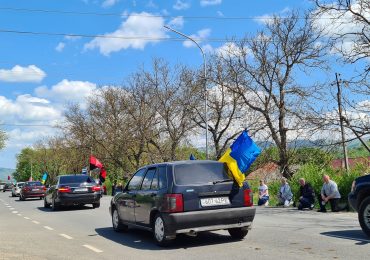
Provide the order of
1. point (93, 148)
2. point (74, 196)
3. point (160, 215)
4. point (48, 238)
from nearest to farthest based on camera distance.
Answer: point (160, 215)
point (48, 238)
point (74, 196)
point (93, 148)

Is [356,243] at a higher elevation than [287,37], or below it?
below

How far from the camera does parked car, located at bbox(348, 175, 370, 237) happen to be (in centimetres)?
944

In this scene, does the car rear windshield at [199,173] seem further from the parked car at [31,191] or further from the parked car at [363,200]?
the parked car at [31,191]

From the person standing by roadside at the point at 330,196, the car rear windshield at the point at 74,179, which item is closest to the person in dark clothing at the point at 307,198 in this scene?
the person standing by roadside at the point at 330,196

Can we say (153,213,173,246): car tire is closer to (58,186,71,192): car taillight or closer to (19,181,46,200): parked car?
(58,186,71,192): car taillight

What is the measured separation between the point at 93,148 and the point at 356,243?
44.6m

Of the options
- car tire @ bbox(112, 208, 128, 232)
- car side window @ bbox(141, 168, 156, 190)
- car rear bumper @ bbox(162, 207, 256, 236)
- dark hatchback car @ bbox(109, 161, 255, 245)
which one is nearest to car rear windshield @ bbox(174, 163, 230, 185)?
dark hatchback car @ bbox(109, 161, 255, 245)

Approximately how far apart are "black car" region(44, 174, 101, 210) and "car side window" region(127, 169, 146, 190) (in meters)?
9.55

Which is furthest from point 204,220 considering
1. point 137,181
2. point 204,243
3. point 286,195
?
point 286,195

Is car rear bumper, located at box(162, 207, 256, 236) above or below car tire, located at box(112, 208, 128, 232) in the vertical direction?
above

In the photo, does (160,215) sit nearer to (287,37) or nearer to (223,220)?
(223,220)

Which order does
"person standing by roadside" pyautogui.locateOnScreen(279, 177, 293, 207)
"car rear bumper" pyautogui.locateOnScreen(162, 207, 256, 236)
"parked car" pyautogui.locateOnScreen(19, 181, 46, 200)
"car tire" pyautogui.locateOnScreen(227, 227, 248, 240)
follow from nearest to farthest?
1. "car rear bumper" pyautogui.locateOnScreen(162, 207, 256, 236)
2. "car tire" pyautogui.locateOnScreen(227, 227, 248, 240)
3. "person standing by roadside" pyautogui.locateOnScreen(279, 177, 293, 207)
4. "parked car" pyautogui.locateOnScreen(19, 181, 46, 200)

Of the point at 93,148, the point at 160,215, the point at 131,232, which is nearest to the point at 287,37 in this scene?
the point at 131,232

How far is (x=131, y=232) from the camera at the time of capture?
11633 millimetres
